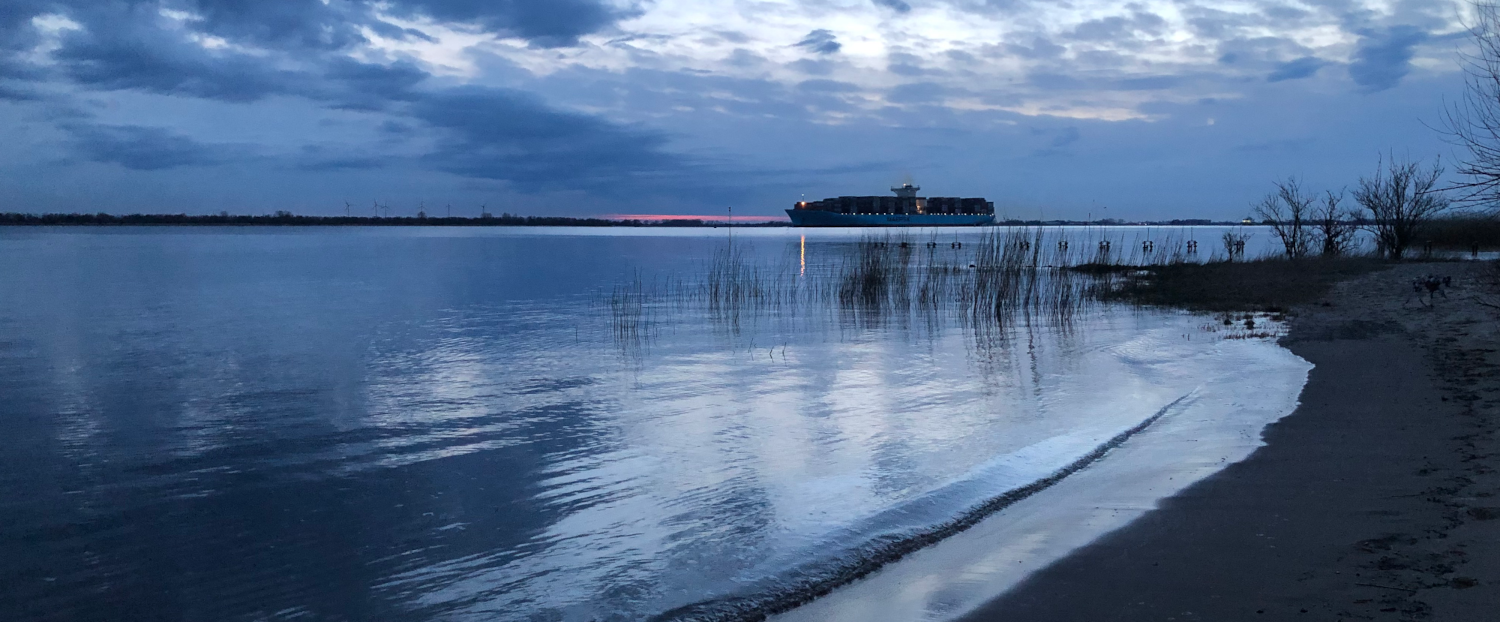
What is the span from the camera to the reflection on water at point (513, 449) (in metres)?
4.21

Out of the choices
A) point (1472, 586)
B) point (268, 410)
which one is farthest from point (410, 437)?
point (1472, 586)

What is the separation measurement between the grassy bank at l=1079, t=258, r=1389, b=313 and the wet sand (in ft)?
37.3

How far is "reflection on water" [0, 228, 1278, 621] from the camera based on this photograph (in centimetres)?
421

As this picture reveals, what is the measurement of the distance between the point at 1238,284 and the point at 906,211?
11183 centimetres

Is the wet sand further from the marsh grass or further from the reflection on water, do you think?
the marsh grass

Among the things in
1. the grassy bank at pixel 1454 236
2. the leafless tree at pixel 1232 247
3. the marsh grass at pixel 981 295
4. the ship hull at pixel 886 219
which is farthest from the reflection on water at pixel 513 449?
the ship hull at pixel 886 219

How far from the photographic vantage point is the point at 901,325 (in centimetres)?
1560

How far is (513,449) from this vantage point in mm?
6781

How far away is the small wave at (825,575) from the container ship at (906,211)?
128 metres

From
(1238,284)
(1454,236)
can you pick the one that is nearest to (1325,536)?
(1238,284)

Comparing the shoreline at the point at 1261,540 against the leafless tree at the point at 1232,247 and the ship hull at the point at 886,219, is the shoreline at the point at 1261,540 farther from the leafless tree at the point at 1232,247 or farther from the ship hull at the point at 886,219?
the ship hull at the point at 886,219

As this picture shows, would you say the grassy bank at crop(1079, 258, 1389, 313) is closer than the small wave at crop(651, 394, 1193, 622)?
No

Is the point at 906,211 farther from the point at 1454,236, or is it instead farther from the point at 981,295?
the point at 981,295

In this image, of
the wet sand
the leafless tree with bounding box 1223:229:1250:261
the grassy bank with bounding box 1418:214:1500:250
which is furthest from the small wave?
the grassy bank with bounding box 1418:214:1500:250
